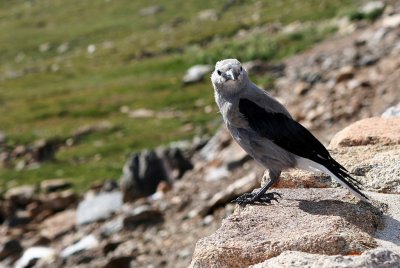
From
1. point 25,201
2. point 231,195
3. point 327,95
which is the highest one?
point 231,195

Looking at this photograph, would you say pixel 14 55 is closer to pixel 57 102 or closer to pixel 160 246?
pixel 57 102

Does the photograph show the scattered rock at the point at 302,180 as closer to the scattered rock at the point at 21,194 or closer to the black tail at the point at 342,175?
the black tail at the point at 342,175

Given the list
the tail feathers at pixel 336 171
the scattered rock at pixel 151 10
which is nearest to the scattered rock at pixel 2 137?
the tail feathers at pixel 336 171

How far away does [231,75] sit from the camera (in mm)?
7438

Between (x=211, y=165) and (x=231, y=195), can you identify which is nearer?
(x=231, y=195)

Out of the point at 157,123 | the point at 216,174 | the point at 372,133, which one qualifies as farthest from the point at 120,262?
the point at 157,123

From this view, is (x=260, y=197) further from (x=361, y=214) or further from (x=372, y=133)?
(x=372, y=133)

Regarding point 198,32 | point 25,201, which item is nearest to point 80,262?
point 25,201

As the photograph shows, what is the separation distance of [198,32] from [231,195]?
52970mm

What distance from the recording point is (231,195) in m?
16.0

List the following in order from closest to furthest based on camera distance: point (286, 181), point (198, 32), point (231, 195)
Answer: point (286, 181) < point (231, 195) < point (198, 32)

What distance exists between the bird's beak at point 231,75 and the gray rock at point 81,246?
1105cm

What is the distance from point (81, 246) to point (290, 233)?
42.0ft

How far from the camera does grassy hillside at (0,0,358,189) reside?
101ft
